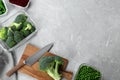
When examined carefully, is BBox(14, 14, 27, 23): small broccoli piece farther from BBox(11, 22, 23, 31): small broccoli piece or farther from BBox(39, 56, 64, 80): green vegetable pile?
BBox(39, 56, 64, 80): green vegetable pile

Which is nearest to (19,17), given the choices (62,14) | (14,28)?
(14,28)

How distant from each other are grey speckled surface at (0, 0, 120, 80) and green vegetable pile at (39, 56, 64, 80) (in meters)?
0.05

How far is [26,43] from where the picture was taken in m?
1.18

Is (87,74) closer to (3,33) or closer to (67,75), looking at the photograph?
(67,75)

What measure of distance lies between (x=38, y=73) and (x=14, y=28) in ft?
0.57

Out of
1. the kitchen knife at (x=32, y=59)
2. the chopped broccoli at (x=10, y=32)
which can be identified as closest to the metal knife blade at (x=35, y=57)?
the kitchen knife at (x=32, y=59)

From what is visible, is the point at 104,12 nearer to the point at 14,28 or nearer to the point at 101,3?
the point at 101,3

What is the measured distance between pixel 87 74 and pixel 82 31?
0.18m

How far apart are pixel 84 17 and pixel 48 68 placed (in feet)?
→ 0.77

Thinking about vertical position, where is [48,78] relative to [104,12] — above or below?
below

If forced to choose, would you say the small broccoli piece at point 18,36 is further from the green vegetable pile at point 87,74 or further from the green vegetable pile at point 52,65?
the green vegetable pile at point 87,74

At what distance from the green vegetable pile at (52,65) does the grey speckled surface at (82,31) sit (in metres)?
0.05

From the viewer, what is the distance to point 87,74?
1057 mm

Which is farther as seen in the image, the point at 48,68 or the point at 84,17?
the point at 84,17
